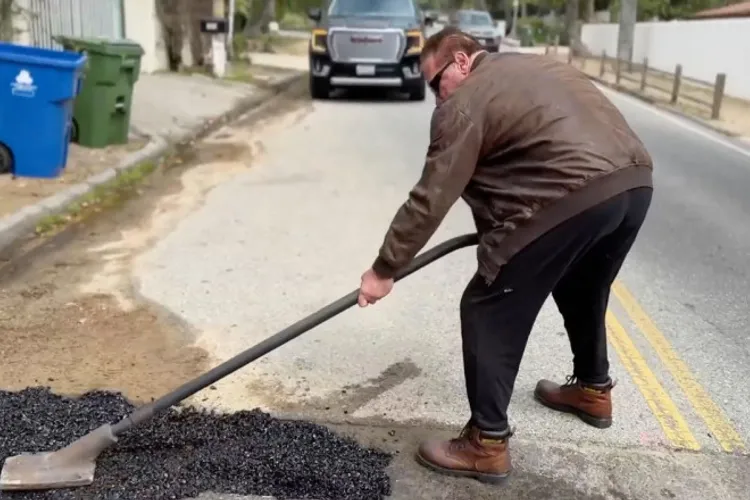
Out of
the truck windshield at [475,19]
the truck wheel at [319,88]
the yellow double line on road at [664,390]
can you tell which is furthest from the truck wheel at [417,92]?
the truck windshield at [475,19]

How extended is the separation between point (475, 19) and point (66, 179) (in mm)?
26501

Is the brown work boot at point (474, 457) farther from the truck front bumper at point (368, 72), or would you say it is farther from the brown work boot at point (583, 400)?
the truck front bumper at point (368, 72)

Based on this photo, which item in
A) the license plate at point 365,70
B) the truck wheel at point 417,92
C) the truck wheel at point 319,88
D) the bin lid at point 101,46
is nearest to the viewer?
the bin lid at point 101,46

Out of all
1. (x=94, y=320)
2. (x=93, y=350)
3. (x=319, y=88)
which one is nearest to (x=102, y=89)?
(x=94, y=320)

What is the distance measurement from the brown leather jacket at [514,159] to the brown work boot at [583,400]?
1046 mm

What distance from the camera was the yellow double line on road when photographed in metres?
3.82

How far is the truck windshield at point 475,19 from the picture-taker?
3219 cm

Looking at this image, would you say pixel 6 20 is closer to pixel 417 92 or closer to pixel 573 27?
pixel 417 92

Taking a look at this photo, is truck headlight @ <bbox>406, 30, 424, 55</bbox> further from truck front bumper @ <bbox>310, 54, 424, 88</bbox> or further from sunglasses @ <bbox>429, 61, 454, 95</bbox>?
sunglasses @ <bbox>429, 61, 454, 95</bbox>

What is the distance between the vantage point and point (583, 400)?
3898mm

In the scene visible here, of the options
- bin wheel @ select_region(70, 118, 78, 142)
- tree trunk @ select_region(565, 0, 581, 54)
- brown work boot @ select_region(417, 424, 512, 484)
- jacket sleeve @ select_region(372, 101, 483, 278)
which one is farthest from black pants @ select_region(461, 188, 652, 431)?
tree trunk @ select_region(565, 0, 581, 54)

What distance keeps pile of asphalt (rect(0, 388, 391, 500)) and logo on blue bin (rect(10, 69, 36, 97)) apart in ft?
15.0

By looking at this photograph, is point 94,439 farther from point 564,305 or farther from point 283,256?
point 283,256

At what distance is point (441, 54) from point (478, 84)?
0.74 ft
